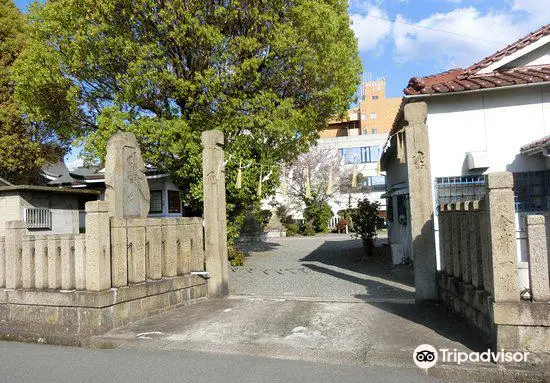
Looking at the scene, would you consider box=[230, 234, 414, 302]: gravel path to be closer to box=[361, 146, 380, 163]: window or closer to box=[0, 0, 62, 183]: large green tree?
box=[0, 0, 62, 183]: large green tree

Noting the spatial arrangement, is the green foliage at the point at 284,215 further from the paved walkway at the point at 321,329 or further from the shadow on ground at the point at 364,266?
the paved walkway at the point at 321,329

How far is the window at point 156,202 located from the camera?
19984 millimetres

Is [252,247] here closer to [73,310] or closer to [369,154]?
[73,310]

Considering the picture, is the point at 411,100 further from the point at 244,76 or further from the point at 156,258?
the point at 156,258

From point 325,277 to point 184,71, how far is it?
730 cm

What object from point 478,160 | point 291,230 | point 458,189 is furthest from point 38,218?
point 291,230

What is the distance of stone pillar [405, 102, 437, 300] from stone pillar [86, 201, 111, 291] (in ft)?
16.9

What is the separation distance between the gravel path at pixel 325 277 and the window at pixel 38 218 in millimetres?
6121

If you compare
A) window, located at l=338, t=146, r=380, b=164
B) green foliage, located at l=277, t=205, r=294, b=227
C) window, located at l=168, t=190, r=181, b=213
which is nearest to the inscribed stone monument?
window, located at l=168, t=190, r=181, b=213

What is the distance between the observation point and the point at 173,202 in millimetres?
20578

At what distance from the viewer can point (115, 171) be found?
Answer: 857 centimetres

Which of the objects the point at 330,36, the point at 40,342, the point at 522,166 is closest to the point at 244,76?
the point at 330,36

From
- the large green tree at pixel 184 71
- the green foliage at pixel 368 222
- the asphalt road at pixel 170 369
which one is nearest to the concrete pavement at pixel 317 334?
Answer: the asphalt road at pixel 170 369

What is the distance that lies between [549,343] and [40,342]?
6.88 m
